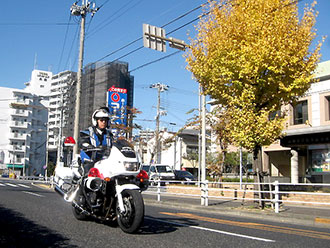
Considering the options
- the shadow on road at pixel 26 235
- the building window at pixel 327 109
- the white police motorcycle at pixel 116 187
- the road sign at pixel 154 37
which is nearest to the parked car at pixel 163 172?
the building window at pixel 327 109

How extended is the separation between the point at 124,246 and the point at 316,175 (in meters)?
21.1

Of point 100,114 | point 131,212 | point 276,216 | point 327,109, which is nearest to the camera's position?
point 131,212

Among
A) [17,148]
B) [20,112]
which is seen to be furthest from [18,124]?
[17,148]

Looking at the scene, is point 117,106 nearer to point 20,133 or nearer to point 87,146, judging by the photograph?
point 87,146

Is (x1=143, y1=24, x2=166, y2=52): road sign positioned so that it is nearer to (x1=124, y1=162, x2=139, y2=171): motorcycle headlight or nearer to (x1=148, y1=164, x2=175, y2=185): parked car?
(x1=124, y1=162, x2=139, y2=171): motorcycle headlight

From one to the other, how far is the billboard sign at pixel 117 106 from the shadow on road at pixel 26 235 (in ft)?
86.0

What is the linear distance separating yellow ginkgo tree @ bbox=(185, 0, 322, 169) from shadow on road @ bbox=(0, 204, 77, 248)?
7481 millimetres

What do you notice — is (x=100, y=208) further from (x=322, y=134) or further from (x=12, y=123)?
(x=12, y=123)

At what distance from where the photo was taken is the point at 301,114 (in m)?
24.9

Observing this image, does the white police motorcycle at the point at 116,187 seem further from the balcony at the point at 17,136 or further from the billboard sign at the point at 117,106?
the balcony at the point at 17,136

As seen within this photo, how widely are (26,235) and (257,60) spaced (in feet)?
27.5

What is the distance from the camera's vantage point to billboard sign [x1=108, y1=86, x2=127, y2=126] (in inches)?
1270

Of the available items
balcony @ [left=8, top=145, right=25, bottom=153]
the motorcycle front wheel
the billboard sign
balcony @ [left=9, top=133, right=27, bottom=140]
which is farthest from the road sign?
balcony @ [left=9, top=133, right=27, bottom=140]

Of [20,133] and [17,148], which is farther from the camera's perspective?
[20,133]
